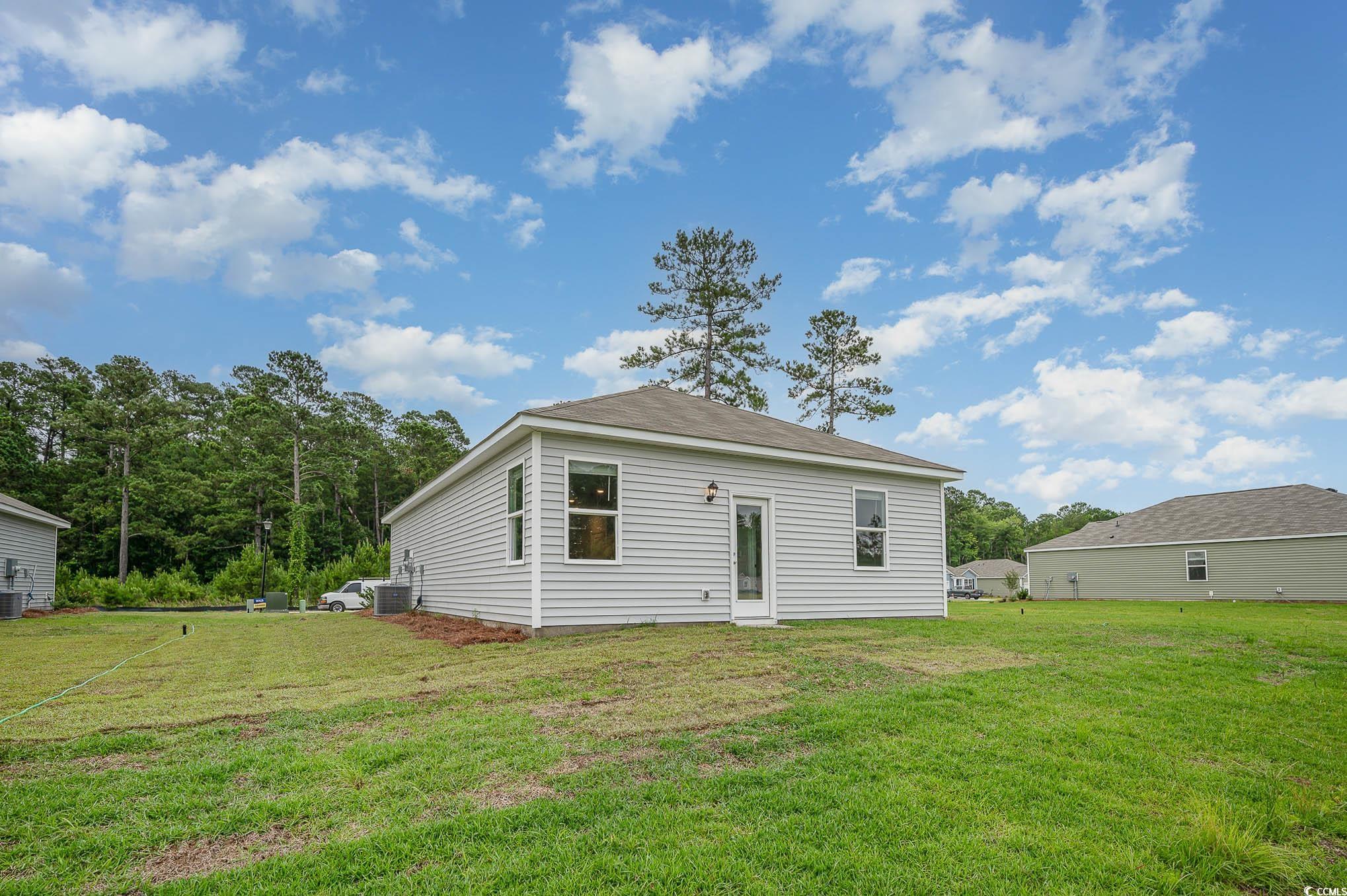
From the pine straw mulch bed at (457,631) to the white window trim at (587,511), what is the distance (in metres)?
1.24

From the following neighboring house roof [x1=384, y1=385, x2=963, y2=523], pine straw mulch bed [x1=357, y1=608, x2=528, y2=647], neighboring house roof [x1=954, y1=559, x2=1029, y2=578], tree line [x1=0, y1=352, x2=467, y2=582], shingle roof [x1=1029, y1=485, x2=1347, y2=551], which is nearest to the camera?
pine straw mulch bed [x1=357, y1=608, x2=528, y2=647]

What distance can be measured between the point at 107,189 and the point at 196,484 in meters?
19.8

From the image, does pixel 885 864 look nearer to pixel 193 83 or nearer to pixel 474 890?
pixel 474 890

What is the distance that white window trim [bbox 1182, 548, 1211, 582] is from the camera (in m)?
25.8

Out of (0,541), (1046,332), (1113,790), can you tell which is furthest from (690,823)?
(0,541)

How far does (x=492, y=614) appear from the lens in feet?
33.4

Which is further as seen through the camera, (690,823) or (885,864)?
(690,823)

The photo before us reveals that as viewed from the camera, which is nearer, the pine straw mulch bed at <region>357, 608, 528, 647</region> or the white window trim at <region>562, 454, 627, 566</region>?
the pine straw mulch bed at <region>357, 608, 528, 647</region>

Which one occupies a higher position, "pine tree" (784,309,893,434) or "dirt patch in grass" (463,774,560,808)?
"pine tree" (784,309,893,434)

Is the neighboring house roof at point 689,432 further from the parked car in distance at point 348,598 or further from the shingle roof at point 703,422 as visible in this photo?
the parked car in distance at point 348,598

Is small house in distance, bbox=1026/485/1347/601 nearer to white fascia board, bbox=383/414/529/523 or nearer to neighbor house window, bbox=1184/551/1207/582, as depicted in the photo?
neighbor house window, bbox=1184/551/1207/582

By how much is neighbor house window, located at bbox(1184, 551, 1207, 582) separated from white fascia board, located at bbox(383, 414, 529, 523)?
28285 mm

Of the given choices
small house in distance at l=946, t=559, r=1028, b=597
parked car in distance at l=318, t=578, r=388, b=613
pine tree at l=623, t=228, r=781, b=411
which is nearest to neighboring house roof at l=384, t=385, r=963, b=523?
parked car in distance at l=318, t=578, r=388, b=613

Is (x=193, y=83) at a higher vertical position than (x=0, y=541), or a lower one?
higher
